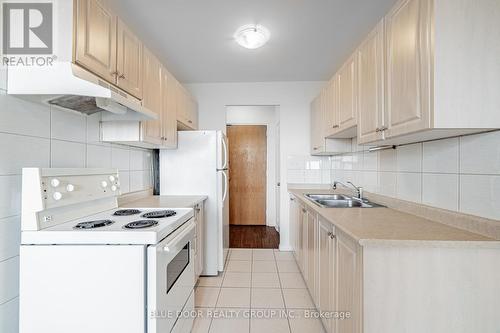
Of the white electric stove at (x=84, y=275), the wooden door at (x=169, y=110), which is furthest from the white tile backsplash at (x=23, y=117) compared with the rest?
the wooden door at (x=169, y=110)

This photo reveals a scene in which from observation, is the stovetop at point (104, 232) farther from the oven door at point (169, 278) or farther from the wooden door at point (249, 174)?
the wooden door at point (249, 174)

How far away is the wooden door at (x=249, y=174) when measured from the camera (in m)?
4.90

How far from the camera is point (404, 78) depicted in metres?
1.26

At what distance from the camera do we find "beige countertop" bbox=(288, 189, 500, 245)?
108cm

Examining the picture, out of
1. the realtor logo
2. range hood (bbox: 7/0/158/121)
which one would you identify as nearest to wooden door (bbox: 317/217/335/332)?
range hood (bbox: 7/0/158/121)

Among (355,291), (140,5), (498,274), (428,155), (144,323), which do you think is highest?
(140,5)

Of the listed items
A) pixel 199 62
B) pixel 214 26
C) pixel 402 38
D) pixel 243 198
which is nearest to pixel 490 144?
pixel 402 38

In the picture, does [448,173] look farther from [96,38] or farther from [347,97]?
[96,38]

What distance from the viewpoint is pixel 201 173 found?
2.63 m

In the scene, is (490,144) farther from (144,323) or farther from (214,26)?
(214,26)

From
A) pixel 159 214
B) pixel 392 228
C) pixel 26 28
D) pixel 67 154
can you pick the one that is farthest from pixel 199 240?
pixel 26 28

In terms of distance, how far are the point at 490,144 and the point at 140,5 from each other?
2.31m

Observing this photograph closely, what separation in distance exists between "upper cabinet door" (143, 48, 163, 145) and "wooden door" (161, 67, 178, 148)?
0.08m

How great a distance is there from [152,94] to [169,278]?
1.51 meters
